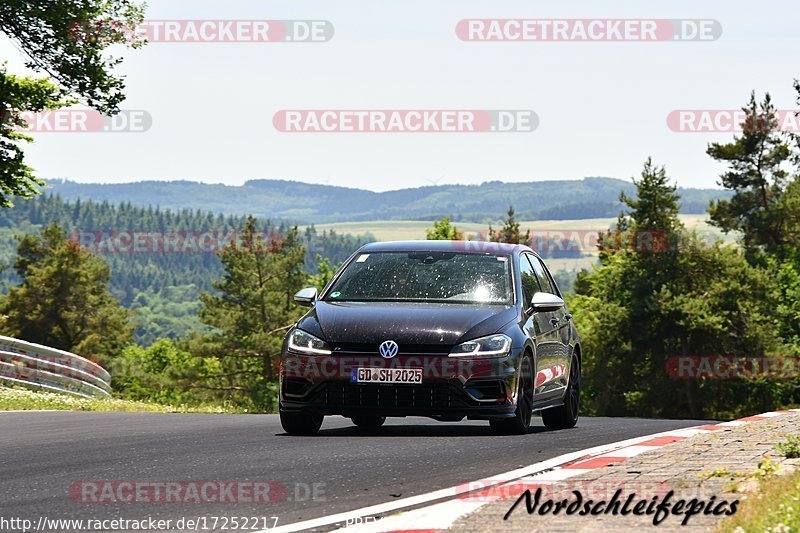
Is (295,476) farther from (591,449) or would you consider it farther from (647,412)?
(647,412)

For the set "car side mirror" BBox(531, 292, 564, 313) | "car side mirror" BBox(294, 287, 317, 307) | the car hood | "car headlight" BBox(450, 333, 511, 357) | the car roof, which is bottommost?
"car headlight" BBox(450, 333, 511, 357)

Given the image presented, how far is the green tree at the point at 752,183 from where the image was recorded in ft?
256

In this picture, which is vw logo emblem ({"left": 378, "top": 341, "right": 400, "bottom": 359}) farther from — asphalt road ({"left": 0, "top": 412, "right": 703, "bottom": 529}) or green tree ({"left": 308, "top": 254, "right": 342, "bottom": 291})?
green tree ({"left": 308, "top": 254, "right": 342, "bottom": 291})

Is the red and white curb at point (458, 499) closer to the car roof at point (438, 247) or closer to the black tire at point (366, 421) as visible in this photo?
the car roof at point (438, 247)

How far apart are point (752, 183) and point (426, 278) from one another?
6997 cm

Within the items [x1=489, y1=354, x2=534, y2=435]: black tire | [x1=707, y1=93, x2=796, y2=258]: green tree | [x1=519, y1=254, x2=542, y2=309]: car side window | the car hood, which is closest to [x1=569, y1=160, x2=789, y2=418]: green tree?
[x1=707, y1=93, x2=796, y2=258]: green tree

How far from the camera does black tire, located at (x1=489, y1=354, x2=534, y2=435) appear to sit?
11.5 metres

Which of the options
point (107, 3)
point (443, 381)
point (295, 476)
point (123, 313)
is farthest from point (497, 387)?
point (123, 313)

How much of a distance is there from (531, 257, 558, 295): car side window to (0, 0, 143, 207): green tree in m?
19.6

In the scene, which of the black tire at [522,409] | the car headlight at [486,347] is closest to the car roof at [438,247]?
the black tire at [522,409]

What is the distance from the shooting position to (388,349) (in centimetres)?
1102

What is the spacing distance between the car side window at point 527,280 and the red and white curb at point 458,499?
2331 mm

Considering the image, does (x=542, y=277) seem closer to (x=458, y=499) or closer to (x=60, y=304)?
(x=458, y=499)

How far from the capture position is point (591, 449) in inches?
408
